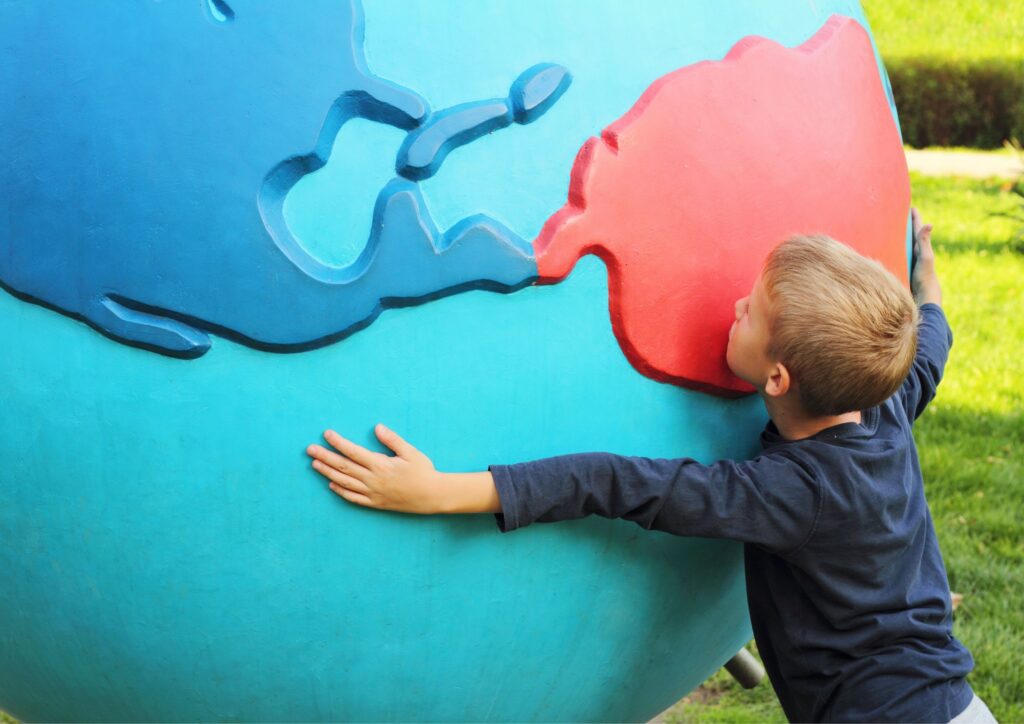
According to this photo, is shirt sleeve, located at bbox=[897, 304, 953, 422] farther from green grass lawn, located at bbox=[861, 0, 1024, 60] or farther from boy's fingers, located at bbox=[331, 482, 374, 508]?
green grass lawn, located at bbox=[861, 0, 1024, 60]

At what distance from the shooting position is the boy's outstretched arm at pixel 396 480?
185 cm

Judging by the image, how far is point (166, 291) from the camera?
1819 mm

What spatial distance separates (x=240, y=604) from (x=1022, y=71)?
14611 mm

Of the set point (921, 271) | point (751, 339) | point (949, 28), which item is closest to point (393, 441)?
point (751, 339)

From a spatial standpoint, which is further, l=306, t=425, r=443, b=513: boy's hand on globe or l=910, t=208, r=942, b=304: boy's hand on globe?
l=910, t=208, r=942, b=304: boy's hand on globe

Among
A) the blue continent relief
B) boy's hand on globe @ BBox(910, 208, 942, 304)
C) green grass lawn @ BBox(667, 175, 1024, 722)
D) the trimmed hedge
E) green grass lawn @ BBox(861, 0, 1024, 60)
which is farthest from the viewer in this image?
green grass lawn @ BBox(861, 0, 1024, 60)

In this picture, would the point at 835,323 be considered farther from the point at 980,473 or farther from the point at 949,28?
the point at 949,28

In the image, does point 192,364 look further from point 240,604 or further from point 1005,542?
point 1005,542

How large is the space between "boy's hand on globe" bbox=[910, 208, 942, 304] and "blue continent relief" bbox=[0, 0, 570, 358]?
1103 mm

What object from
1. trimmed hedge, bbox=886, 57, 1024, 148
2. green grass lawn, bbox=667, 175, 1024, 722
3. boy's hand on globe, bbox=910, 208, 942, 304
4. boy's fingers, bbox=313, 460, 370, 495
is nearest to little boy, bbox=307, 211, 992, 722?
boy's fingers, bbox=313, 460, 370, 495

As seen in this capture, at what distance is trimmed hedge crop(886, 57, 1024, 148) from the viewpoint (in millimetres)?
14953

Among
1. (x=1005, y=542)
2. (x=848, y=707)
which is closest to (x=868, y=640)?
(x=848, y=707)

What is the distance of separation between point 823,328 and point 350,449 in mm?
736

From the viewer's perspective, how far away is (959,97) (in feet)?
49.3
